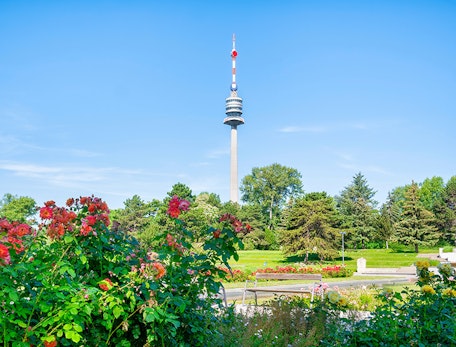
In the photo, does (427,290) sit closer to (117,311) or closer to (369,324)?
(369,324)

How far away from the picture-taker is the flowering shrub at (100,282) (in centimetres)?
291

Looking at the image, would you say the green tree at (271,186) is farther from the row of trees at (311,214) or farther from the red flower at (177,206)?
the red flower at (177,206)

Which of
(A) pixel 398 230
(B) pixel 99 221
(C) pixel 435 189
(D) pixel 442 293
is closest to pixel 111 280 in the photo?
(B) pixel 99 221

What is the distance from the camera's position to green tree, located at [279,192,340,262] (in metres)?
32.7

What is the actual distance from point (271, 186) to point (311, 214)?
115ft

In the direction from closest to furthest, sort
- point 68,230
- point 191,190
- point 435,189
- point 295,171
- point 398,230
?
point 68,230, point 398,230, point 191,190, point 435,189, point 295,171

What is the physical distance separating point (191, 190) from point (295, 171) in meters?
29.1

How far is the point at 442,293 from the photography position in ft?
17.6

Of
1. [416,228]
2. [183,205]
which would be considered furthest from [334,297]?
[416,228]

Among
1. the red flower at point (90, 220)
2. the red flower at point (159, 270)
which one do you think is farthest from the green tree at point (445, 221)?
the red flower at point (90, 220)

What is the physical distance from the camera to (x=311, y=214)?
3372 cm

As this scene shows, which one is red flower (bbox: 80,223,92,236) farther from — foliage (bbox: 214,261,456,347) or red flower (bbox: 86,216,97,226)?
foliage (bbox: 214,261,456,347)

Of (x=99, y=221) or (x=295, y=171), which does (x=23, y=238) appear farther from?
(x=295, y=171)

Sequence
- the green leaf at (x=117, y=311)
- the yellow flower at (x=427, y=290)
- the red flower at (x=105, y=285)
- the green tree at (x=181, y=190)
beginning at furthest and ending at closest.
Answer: the green tree at (x=181, y=190) → the yellow flower at (x=427, y=290) → the red flower at (x=105, y=285) → the green leaf at (x=117, y=311)
